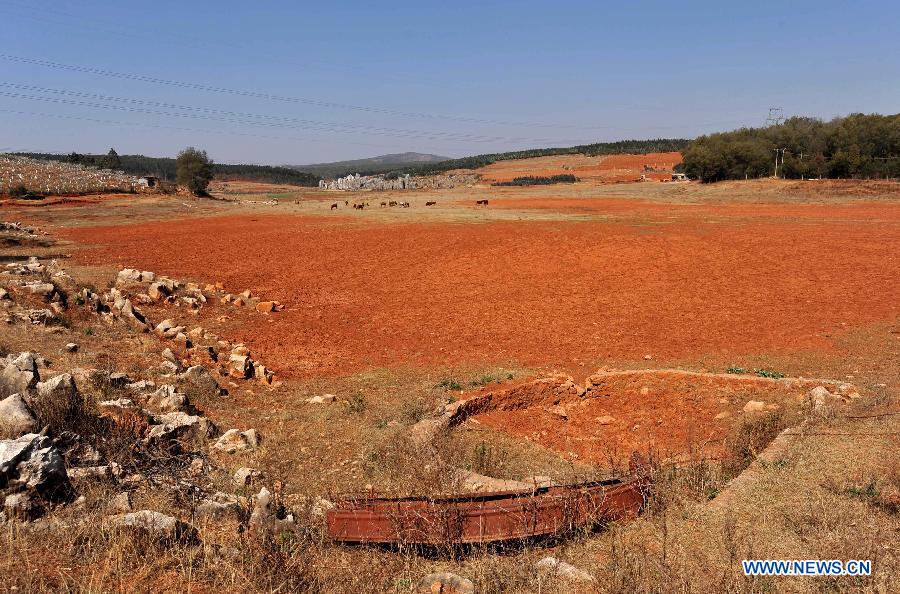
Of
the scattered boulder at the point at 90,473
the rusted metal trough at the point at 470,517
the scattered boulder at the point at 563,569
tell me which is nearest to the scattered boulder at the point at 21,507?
the scattered boulder at the point at 90,473

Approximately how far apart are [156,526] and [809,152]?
73.2 metres

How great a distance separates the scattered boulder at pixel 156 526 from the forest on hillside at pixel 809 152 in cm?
6723

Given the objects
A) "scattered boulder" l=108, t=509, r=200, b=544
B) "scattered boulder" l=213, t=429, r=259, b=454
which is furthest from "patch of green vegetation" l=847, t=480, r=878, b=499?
"scattered boulder" l=213, t=429, r=259, b=454

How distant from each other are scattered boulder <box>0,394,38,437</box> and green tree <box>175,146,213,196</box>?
61.6 meters

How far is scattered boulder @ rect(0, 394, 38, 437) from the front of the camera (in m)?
4.83

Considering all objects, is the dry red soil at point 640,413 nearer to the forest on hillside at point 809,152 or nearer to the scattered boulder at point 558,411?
the scattered boulder at point 558,411

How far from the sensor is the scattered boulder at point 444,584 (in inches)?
148

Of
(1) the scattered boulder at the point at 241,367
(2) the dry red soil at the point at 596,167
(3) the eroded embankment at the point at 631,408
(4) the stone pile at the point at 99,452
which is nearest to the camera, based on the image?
(4) the stone pile at the point at 99,452

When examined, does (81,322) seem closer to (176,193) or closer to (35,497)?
(35,497)

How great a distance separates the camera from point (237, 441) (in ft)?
22.2

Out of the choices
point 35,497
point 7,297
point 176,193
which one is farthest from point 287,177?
point 35,497

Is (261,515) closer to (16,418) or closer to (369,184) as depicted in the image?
(16,418)

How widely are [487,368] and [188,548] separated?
706 centimetres

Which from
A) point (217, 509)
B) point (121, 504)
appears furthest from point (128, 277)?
point (217, 509)
